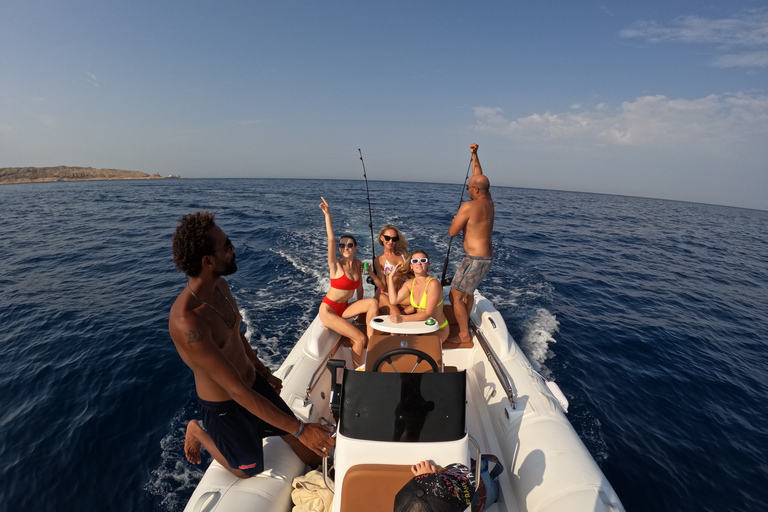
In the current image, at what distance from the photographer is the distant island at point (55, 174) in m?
62.4

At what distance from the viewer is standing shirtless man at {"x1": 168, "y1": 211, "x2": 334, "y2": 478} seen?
5.06ft

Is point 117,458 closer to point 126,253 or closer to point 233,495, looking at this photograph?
point 233,495

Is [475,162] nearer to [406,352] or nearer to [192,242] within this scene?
[406,352]

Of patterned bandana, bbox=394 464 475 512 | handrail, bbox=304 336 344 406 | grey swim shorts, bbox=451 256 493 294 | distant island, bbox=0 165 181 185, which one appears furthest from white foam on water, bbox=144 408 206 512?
distant island, bbox=0 165 181 185

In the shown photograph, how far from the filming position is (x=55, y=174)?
240ft

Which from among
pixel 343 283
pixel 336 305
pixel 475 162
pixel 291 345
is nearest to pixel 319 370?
pixel 336 305

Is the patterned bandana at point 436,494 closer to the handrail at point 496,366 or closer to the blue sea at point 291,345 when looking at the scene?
the handrail at point 496,366

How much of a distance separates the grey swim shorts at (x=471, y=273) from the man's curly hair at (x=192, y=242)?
283 cm

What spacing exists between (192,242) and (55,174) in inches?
4101

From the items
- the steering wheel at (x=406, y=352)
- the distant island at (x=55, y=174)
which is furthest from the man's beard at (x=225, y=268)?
the distant island at (x=55, y=174)

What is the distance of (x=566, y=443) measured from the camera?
232 centimetres

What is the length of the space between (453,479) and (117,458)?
4124mm

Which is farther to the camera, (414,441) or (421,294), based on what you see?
(421,294)

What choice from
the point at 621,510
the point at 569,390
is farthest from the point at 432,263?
the point at 621,510
